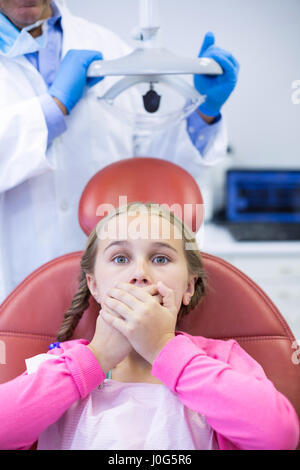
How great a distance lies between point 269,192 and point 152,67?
4.68 feet

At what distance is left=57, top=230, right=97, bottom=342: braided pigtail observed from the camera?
96 cm

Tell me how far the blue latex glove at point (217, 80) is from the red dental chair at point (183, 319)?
230mm

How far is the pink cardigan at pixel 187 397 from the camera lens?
69 centimetres

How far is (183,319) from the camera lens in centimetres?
99

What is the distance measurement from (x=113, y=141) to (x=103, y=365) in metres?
0.71

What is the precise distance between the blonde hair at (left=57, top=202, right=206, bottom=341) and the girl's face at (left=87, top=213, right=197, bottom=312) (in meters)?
0.02

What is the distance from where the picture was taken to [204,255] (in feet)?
3.41

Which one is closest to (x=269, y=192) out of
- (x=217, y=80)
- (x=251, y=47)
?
(x=251, y=47)

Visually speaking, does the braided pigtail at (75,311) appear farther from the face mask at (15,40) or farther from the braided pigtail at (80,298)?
the face mask at (15,40)

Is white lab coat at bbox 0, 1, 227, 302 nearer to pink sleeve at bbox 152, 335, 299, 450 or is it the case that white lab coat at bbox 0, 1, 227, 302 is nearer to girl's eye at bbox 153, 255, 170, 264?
girl's eye at bbox 153, 255, 170, 264

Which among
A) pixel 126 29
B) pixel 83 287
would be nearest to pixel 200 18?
pixel 126 29

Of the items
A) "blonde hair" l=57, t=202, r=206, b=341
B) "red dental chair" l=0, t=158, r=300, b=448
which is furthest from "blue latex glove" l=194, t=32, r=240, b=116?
"blonde hair" l=57, t=202, r=206, b=341

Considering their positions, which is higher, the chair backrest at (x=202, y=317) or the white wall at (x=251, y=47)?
the white wall at (x=251, y=47)

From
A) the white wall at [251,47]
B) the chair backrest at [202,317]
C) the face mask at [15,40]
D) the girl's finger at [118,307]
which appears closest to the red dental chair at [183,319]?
the chair backrest at [202,317]
